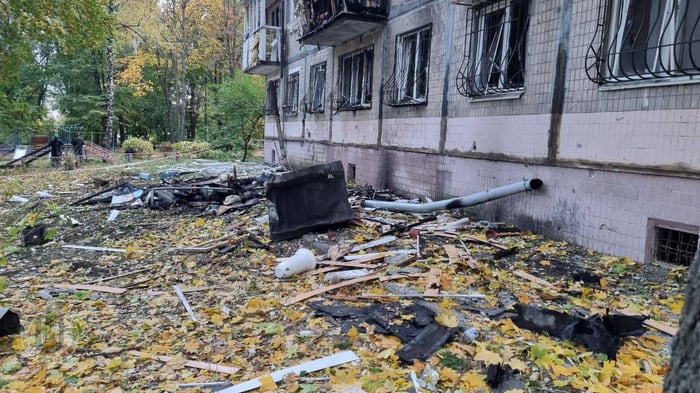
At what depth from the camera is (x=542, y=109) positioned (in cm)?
647

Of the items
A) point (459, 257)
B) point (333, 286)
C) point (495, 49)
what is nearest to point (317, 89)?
point (495, 49)

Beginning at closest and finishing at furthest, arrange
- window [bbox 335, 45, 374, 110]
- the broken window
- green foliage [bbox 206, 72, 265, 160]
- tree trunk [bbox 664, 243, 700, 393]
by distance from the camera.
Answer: tree trunk [bbox 664, 243, 700, 393] < window [bbox 335, 45, 374, 110] < the broken window < green foliage [bbox 206, 72, 265, 160]

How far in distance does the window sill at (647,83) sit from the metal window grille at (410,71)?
13.9 ft

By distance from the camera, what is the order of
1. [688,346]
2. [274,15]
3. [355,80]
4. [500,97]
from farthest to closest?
[274,15], [355,80], [500,97], [688,346]

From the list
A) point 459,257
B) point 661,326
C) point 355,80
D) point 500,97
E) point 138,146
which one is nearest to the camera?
point 661,326

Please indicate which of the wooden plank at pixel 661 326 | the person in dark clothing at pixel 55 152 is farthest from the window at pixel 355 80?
the person in dark clothing at pixel 55 152

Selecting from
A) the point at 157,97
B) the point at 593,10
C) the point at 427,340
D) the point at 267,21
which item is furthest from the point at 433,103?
the point at 157,97

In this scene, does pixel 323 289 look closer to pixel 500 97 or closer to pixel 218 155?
pixel 500 97

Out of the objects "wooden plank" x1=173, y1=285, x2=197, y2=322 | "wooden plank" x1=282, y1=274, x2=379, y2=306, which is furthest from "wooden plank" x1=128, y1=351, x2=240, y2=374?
"wooden plank" x1=282, y1=274, x2=379, y2=306

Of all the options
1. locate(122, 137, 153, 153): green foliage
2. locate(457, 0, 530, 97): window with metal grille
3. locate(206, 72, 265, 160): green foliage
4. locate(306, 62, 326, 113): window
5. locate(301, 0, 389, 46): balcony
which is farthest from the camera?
locate(122, 137, 153, 153): green foliage

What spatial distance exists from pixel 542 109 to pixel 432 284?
10.8ft

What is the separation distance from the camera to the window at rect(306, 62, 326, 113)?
15.0 meters

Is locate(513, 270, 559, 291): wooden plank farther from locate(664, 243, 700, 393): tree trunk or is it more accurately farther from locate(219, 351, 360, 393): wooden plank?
locate(664, 243, 700, 393): tree trunk

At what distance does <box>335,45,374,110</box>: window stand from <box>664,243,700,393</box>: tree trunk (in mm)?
11062
